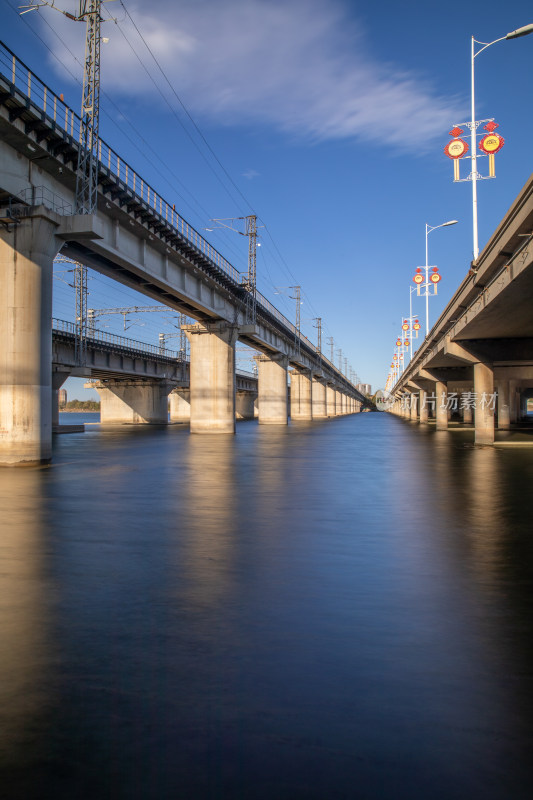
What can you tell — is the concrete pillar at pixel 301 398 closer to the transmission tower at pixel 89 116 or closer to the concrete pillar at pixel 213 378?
the concrete pillar at pixel 213 378

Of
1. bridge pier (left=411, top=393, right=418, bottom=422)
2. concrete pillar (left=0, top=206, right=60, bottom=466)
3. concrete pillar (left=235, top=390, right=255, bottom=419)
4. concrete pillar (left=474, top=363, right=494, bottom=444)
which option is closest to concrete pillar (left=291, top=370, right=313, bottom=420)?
bridge pier (left=411, top=393, right=418, bottom=422)

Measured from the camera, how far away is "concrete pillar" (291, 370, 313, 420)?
323ft

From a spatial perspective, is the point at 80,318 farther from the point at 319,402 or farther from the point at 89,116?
the point at 319,402

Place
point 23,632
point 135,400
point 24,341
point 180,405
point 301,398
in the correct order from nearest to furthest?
point 23,632 < point 24,341 < point 135,400 < point 301,398 < point 180,405

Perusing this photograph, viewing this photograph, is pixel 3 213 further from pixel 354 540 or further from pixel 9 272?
pixel 354 540

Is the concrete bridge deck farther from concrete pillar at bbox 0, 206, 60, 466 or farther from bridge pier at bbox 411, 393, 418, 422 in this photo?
bridge pier at bbox 411, 393, 418, 422

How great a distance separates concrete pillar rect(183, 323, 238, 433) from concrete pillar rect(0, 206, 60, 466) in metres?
25.5

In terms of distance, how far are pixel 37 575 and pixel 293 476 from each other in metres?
11.7

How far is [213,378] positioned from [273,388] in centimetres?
2978

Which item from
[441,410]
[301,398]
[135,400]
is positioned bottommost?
[441,410]

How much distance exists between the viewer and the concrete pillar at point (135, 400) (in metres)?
81.2

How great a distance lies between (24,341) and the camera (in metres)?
19.7

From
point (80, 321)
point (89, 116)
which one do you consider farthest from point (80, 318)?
point (89, 116)

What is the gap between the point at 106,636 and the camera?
187 inches
